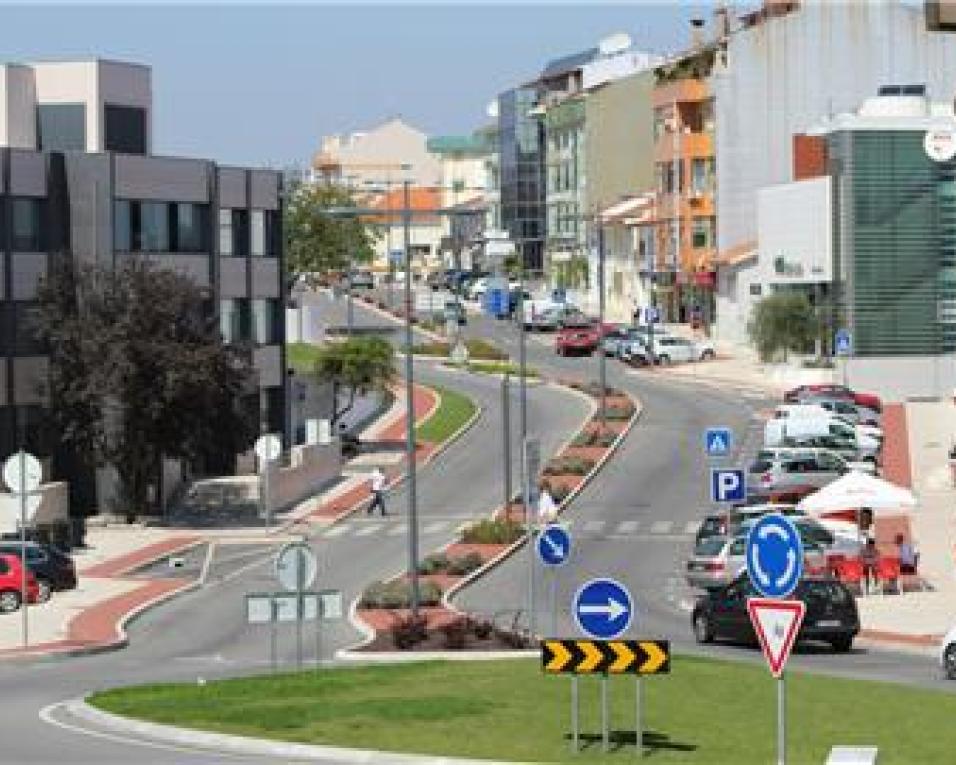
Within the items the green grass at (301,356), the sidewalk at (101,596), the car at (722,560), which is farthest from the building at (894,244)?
the car at (722,560)

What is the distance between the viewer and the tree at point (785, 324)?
338ft

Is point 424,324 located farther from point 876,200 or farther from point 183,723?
point 183,723

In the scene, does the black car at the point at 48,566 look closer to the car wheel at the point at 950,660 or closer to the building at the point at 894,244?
the car wheel at the point at 950,660

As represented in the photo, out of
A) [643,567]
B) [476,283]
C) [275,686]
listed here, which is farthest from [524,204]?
[275,686]

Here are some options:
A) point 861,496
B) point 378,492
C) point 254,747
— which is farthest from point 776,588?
point 378,492

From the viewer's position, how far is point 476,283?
540 feet

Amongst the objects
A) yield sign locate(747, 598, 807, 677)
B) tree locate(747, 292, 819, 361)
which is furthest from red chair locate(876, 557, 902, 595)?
tree locate(747, 292, 819, 361)

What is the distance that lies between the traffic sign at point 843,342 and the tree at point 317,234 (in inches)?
2120

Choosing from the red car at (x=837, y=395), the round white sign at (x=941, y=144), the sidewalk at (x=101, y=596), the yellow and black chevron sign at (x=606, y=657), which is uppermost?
the round white sign at (x=941, y=144)

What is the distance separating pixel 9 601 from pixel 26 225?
21234 mm

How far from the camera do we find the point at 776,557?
2066 cm

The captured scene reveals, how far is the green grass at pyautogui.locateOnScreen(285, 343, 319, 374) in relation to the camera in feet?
342

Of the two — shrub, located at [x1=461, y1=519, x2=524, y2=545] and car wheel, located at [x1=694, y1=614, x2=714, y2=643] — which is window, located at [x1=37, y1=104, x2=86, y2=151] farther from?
car wheel, located at [x1=694, y1=614, x2=714, y2=643]

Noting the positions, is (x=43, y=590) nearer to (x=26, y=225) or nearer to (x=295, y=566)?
(x=26, y=225)
